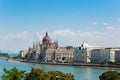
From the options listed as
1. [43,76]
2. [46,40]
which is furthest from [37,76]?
[46,40]

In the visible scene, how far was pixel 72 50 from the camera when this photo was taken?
9238 centimetres

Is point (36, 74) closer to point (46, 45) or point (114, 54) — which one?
point (114, 54)

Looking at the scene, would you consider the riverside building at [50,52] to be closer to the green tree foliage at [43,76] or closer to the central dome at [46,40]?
the central dome at [46,40]

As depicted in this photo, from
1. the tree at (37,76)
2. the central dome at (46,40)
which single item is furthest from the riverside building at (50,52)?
the tree at (37,76)

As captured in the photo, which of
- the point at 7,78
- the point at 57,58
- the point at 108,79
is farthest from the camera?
the point at 57,58

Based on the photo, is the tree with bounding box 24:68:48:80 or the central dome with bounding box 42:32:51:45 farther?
the central dome with bounding box 42:32:51:45

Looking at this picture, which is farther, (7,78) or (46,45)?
(46,45)

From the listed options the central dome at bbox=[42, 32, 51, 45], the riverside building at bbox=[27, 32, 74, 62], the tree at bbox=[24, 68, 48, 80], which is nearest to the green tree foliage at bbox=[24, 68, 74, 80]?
the tree at bbox=[24, 68, 48, 80]

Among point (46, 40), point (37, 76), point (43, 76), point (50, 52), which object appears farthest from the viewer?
point (46, 40)

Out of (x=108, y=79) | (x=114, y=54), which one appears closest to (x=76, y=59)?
(x=114, y=54)

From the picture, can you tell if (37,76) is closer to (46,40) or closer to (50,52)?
(50,52)

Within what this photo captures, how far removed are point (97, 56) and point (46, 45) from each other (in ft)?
67.3

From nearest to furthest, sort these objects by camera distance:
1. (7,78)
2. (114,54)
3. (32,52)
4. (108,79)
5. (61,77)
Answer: (7,78)
(61,77)
(108,79)
(114,54)
(32,52)

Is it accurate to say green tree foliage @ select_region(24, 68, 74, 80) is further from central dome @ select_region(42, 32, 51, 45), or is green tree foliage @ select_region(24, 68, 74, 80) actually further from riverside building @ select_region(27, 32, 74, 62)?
central dome @ select_region(42, 32, 51, 45)
